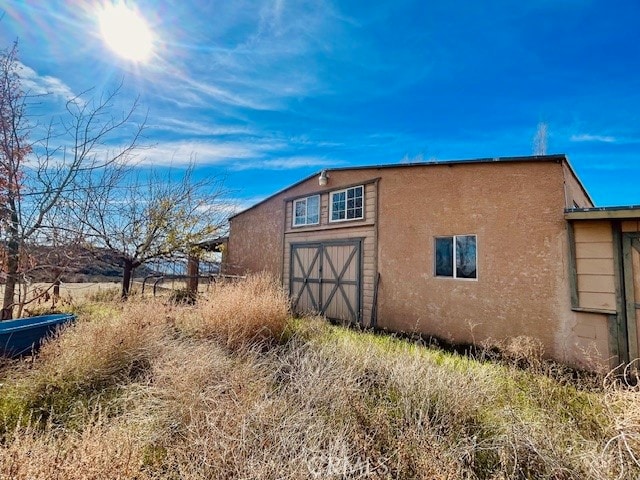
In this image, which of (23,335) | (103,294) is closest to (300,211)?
(103,294)

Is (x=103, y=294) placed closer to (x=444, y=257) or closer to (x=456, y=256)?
Result: (x=444, y=257)

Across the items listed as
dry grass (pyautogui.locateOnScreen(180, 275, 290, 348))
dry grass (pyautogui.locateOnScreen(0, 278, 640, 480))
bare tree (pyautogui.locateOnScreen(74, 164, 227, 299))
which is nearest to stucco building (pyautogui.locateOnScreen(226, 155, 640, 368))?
dry grass (pyautogui.locateOnScreen(0, 278, 640, 480))

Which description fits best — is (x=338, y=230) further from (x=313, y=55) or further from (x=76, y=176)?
(x=76, y=176)

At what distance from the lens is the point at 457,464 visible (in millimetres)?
2424

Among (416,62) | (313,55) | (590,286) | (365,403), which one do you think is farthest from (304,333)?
(416,62)

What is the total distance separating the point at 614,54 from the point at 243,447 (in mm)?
10225

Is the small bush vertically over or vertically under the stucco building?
under

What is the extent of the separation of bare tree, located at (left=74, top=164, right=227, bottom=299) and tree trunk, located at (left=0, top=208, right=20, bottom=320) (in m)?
4.17

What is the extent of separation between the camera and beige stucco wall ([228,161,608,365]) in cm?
576

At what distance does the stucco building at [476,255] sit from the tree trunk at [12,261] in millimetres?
6705

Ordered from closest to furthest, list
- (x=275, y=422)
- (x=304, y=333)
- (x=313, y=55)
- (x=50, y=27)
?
(x=275, y=422) < (x=50, y=27) < (x=304, y=333) < (x=313, y=55)

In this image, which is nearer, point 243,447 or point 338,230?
point 243,447

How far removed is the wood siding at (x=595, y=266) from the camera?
5.27 meters

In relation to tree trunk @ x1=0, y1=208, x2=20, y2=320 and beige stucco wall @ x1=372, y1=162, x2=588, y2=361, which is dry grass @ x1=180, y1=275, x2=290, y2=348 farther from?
beige stucco wall @ x1=372, y1=162, x2=588, y2=361
